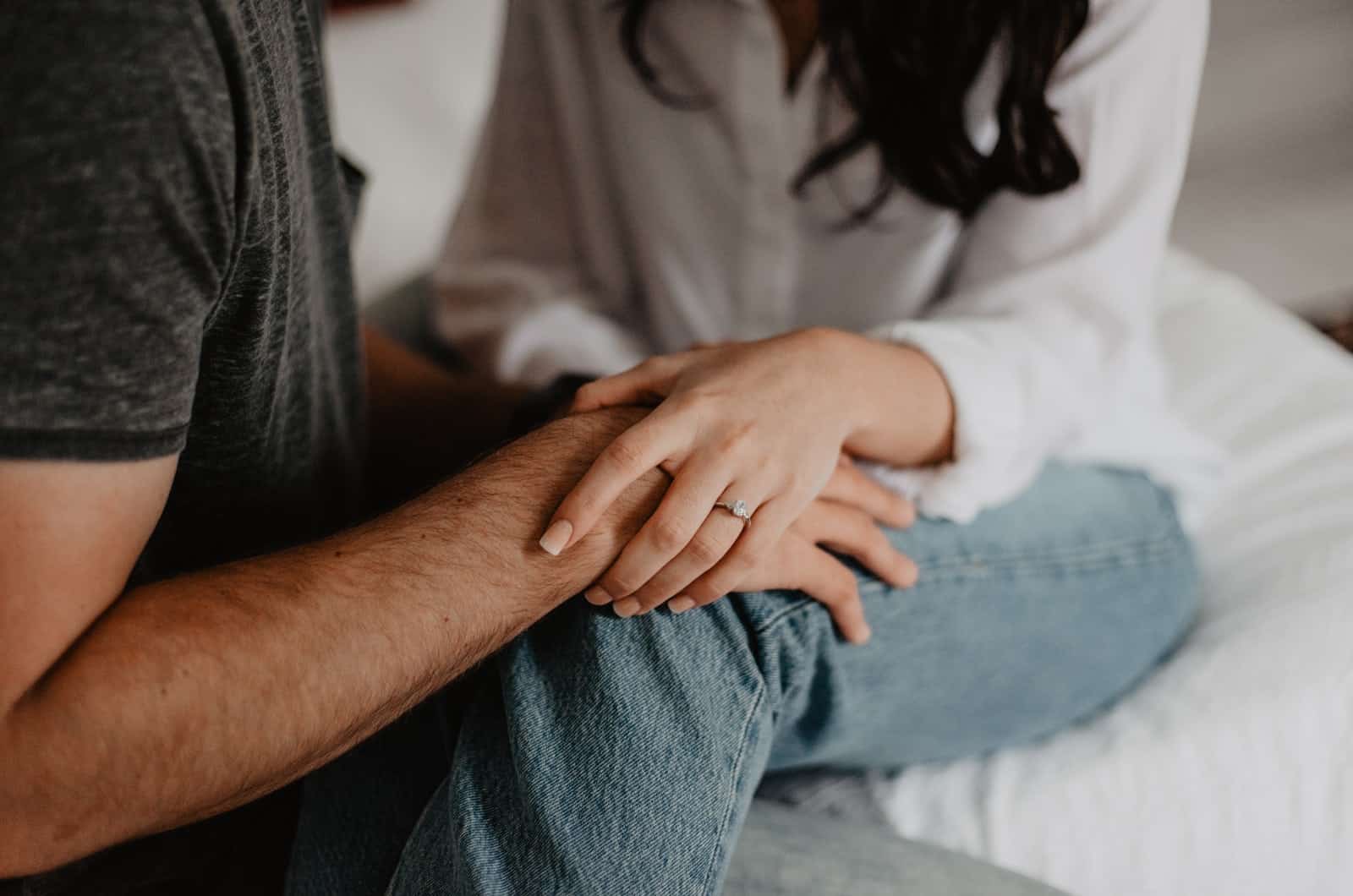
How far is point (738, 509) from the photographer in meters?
0.58

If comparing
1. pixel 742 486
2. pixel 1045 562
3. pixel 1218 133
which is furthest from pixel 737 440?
pixel 1218 133

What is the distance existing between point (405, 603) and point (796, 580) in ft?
0.77

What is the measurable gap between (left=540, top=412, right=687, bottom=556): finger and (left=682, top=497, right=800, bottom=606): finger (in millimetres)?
64

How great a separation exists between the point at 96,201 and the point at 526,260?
733 mm

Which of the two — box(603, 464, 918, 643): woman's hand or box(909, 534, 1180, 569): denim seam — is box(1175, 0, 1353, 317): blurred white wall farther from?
box(603, 464, 918, 643): woman's hand

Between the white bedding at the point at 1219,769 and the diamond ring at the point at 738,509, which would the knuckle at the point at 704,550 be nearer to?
the diamond ring at the point at 738,509

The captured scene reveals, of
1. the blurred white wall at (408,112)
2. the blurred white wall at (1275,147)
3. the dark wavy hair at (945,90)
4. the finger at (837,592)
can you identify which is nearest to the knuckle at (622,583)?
the finger at (837,592)

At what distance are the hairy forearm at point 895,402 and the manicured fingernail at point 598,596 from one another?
0.20 meters

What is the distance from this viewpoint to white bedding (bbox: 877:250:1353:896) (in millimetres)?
677

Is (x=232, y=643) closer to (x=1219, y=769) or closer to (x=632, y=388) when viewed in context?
(x=632, y=388)

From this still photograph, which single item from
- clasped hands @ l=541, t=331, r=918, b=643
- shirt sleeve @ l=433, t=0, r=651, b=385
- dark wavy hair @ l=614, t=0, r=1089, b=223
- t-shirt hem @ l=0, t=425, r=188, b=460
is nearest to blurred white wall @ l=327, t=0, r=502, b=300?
shirt sleeve @ l=433, t=0, r=651, b=385

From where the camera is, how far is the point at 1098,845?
686mm

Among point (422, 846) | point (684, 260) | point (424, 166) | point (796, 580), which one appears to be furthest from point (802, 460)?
point (424, 166)

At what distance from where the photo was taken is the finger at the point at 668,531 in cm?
56
